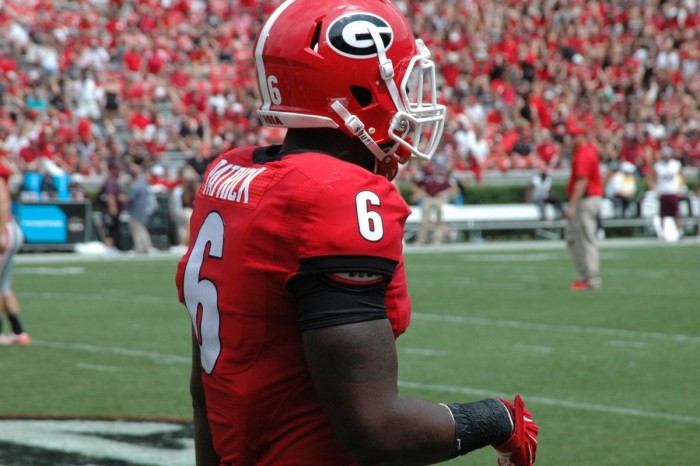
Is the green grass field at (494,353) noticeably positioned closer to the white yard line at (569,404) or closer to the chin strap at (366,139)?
the white yard line at (569,404)

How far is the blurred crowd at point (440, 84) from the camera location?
958 inches

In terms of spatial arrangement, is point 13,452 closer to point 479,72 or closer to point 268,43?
point 268,43

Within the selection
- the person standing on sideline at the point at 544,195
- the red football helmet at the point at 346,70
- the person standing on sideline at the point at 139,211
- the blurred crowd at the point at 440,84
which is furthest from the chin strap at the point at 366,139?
the person standing on sideline at the point at 544,195

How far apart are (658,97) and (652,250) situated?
11895mm

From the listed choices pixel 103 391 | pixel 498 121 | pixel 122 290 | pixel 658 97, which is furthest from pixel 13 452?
pixel 658 97

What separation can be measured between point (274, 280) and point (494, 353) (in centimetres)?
699

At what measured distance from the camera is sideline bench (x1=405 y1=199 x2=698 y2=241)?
2397cm

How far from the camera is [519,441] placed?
225 cm

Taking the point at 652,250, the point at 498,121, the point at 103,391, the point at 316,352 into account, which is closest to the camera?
the point at 316,352

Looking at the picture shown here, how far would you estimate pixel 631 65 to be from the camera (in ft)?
104

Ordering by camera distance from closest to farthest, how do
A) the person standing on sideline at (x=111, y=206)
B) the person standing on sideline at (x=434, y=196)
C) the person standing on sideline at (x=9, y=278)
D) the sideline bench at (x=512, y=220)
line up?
1. the person standing on sideline at (x=9, y=278)
2. the person standing on sideline at (x=111, y=206)
3. the person standing on sideline at (x=434, y=196)
4. the sideline bench at (x=512, y=220)

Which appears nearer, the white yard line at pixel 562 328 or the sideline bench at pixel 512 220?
the white yard line at pixel 562 328

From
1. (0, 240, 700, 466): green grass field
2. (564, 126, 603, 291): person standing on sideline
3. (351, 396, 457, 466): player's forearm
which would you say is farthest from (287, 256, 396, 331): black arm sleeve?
(564, 126, 603, 291): person standing on sideline

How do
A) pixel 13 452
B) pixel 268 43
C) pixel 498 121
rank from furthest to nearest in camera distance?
pixel 498 121 < pixel 13 452 < pixel 268 43
